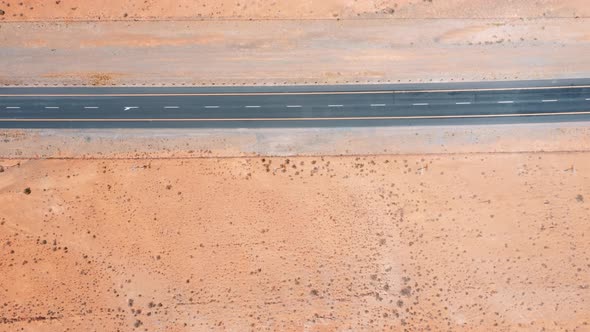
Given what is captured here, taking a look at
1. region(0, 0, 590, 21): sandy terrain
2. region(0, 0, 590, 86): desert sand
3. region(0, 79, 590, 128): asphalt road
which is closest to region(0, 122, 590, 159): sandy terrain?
region(0, 79, 590, 128): asphalt road

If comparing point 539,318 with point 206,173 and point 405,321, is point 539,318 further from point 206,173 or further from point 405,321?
point 206,173

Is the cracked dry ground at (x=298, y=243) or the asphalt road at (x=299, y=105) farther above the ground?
the asphalt road at (x=299, y=105)

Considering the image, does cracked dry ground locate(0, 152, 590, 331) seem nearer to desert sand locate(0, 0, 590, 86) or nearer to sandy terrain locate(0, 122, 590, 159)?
sandy terrain locate(0, 122, 590, 159)

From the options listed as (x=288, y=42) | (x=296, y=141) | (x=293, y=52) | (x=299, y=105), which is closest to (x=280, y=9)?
(x=288, y=42)

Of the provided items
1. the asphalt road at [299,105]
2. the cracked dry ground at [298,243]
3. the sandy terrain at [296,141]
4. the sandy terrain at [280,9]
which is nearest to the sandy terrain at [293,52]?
the sandy terrain at [280,9]

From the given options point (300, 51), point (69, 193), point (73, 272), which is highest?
point (300, 51)

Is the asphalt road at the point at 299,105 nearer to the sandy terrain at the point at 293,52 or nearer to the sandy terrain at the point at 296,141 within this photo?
the sandy terrain at the point at 296,141

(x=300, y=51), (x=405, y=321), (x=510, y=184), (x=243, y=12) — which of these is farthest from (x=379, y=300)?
(x=243, y=12)
